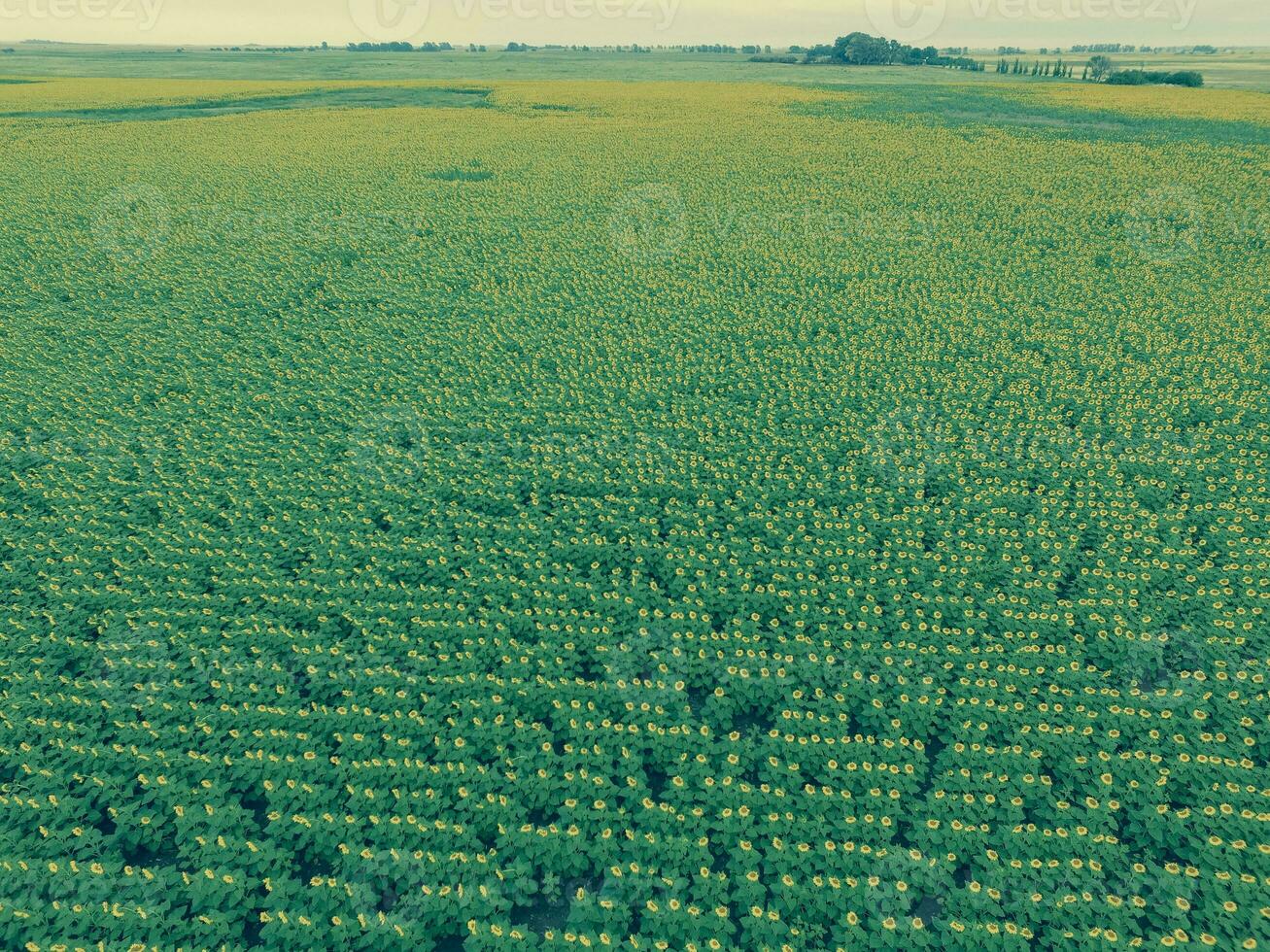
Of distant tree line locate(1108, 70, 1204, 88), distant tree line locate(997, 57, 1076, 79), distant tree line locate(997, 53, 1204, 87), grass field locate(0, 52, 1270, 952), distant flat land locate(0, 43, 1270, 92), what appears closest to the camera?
grass field locate(0, 52, 1270, 952)

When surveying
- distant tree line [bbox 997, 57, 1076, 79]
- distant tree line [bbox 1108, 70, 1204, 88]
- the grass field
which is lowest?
the grass field

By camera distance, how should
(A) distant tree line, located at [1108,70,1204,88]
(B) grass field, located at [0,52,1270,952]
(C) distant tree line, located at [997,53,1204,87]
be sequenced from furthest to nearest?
(C) distant tree line, located at [997,53,1204,87] → (A) distant tree line, located at [1108,70,1204,88] → (B) grass field, located at [0,52,1270,952]

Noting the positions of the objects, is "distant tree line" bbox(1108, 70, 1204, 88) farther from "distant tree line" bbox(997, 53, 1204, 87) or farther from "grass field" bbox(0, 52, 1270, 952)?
"grass field" bbox(0, 52, 1270, 952)

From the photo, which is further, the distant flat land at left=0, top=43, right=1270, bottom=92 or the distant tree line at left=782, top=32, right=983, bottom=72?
the distant tree line at left=782, top=32, right=983, bottom=72

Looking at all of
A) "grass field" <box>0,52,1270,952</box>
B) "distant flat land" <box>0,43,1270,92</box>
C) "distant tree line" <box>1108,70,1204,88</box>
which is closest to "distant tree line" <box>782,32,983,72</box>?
"distant flat land" <box>0,43,1270,92</box>

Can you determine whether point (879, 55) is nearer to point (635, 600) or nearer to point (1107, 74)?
point (1107, 74)

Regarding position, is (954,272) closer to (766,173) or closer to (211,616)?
(766,173)

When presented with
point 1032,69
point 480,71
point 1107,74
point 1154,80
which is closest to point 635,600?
point 1154,80

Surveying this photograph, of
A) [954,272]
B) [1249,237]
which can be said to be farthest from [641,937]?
[1249,237]

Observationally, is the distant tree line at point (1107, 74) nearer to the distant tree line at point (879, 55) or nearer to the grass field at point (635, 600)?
the distant tree line at point (879, 55)

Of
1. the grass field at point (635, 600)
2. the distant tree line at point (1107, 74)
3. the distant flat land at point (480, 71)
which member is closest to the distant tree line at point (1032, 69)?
the distant tree line at point (1107, 74)
